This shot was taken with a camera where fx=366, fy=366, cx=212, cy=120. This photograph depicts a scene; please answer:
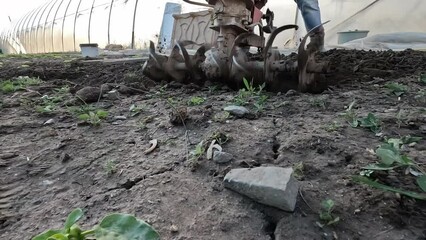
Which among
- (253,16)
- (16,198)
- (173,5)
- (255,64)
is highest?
(173,5)

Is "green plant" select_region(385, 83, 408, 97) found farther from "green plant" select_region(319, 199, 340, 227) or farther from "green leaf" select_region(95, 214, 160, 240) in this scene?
"green leaf" select_region(95, 214, 160, 240)

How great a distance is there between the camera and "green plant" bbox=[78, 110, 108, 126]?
149 cm

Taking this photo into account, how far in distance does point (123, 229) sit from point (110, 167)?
0.39 metres

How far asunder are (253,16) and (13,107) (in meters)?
1.43

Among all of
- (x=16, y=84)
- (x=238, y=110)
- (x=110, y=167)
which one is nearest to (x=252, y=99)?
(x=238, y=110)

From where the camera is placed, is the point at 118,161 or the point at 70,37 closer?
the point at 118,161

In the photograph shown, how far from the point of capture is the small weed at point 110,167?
109 centimetres

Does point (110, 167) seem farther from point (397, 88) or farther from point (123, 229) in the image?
point (397, 88)

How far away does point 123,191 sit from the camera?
0.99 m

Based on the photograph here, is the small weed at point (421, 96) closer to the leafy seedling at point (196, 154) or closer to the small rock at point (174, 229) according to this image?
the leafy seedling at point (196, 154)

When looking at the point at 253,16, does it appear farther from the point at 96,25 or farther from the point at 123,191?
the point at 96,25

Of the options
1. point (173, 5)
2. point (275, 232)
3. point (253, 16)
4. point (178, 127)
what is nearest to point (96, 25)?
point (173, 5)

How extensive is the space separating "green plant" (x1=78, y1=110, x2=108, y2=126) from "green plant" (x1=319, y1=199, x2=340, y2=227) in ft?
3.25

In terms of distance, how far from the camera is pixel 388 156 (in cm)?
92
